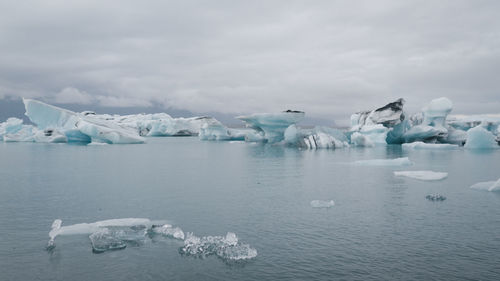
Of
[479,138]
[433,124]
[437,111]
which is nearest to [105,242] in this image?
[479,138]

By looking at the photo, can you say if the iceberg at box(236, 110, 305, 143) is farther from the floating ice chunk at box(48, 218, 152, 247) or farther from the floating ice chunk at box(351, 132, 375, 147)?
the floating ice chunk at box(48, 218, 152, 247)

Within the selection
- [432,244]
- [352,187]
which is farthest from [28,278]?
[352,187]

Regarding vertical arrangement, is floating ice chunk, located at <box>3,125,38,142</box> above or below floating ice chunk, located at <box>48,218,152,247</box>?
above

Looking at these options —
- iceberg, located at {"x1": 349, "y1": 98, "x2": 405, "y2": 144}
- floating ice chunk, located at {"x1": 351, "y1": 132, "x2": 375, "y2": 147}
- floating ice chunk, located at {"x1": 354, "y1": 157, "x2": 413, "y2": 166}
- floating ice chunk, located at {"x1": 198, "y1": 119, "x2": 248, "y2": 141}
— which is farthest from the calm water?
floating ice chunk, located at {"x1": 198, "y1": 119, "x2": 248, "y2": 141}

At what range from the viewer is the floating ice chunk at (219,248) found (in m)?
6.38

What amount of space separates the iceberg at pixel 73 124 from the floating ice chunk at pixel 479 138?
1355 inches

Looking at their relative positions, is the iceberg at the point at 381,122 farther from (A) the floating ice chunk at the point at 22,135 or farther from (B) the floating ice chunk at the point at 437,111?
(A) the floating ice chunk at the point at 22,135

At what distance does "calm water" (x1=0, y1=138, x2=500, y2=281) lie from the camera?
5859mm

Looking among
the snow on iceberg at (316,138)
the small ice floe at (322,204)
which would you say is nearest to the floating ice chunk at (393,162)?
the small ice floe at (322,204)

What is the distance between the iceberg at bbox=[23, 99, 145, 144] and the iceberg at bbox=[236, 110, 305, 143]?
13.3 m

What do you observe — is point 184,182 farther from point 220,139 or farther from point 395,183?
point 220,139

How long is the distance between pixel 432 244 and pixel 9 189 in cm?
1281

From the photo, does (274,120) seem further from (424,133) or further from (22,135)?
(22,135)

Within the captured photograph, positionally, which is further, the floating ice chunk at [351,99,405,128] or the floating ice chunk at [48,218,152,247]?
the floating ice chunk at [351,99,405,128]
